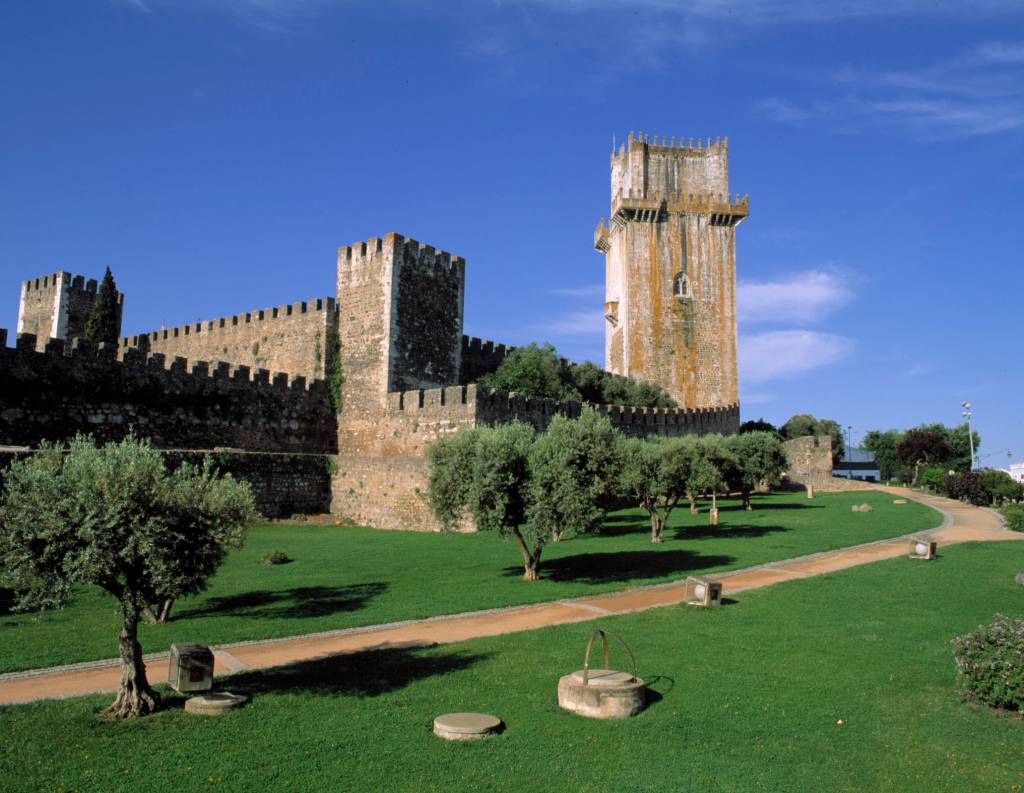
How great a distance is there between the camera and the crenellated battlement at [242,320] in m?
32.3

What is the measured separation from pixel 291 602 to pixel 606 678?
7292 millimetres

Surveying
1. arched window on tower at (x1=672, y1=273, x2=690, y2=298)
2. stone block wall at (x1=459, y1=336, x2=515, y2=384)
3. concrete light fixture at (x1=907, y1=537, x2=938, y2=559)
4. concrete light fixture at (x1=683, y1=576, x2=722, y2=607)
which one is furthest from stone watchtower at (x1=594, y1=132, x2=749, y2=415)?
concrete light fixture at (x1=683, y1=576, x2=722, y2=607)

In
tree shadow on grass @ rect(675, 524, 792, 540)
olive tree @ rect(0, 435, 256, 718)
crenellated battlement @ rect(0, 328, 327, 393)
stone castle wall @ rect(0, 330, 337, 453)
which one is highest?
crenellated battlement @ rect(0, 328, 327, 393)

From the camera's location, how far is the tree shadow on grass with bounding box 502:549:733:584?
56.7 feet

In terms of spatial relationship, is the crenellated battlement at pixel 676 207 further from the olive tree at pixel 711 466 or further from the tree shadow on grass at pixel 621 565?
the tree shadow on grass at pixel 621 565

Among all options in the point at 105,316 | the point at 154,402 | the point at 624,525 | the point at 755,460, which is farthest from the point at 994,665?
the point at 105,316

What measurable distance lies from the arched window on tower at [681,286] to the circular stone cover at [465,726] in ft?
170

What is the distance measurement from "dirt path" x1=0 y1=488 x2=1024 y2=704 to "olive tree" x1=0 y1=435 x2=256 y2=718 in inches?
54.8

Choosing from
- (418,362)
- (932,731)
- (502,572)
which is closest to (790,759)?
(932,731)

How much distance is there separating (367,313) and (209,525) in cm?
2277

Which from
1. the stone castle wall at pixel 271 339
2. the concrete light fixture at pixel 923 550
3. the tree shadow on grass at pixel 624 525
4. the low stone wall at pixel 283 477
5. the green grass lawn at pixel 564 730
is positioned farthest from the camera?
the stone castle wall at pixel 271 339

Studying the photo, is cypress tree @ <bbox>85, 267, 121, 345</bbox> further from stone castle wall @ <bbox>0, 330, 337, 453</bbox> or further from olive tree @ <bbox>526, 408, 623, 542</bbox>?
olive tree @ <bbox>526, 408, 623, 542</bbox>

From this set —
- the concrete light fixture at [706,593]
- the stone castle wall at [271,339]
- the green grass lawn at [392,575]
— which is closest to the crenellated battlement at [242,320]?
the stone castle wall at [271,339]

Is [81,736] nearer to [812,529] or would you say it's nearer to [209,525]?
[209,525]
